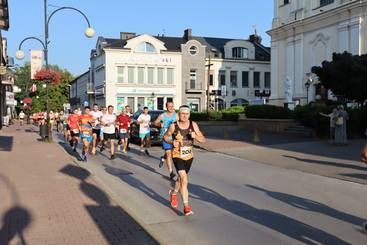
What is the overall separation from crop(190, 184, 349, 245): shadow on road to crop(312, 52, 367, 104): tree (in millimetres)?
17512

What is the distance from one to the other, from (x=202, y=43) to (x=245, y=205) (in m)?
61.2

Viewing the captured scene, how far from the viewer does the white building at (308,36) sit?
1583 inches

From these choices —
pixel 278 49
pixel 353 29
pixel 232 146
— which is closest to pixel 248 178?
pixel 232 146

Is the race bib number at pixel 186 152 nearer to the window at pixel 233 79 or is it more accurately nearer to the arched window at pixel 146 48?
the arched window at pixel 146 48

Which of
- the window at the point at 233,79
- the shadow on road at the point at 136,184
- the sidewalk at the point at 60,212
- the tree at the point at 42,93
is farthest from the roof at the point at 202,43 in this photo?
the sidewalk at the point at 60,212

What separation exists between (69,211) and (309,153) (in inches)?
471

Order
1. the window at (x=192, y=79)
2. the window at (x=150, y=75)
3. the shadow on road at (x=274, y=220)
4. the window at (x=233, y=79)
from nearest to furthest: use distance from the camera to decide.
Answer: the shadow on road at (x=274, y=220) → the window at (x=150, y=75) → the window at (x=192, y=79) → the window at (x=233, y=79)

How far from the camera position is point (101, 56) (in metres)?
64.5

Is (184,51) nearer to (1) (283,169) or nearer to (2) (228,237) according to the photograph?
(1) (283,169)

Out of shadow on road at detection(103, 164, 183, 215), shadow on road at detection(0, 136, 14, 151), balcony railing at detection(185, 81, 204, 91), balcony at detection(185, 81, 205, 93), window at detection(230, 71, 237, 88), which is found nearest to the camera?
shadow on road at detection(103, 164, 183, 215)

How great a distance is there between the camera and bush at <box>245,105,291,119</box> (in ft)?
102

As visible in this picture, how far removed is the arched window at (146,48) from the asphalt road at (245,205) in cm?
4961

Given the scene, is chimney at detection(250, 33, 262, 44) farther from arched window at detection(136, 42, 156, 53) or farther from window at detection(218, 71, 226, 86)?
arched window at detection(136, 42, 156, 53)

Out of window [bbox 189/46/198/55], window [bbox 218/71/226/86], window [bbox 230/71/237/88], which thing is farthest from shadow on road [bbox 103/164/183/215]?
window [bbox 230/71/237/88]
